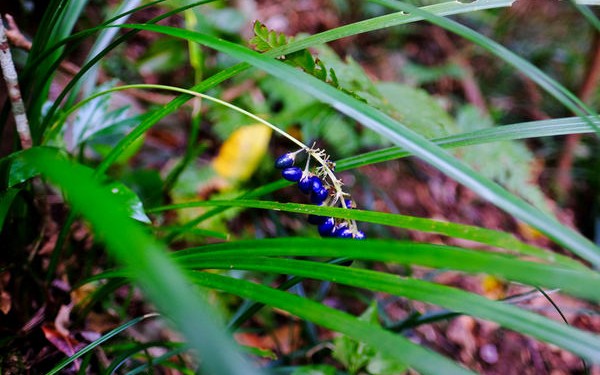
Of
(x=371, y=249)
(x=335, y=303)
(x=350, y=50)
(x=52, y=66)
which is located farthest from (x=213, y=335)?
(x=350, y=50)

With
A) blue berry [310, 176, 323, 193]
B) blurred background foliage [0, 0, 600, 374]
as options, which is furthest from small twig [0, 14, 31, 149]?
blue berry [310, 176, 323, 193]

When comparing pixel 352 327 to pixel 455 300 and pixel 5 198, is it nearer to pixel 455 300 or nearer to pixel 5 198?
pixel 455 300

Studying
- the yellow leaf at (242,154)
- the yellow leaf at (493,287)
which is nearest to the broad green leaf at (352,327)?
the yellow leaf at (242,154)

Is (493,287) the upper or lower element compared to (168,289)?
lower

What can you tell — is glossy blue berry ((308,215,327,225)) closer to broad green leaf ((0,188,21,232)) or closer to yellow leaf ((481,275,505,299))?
broad green leaf ((0,188,21,232))

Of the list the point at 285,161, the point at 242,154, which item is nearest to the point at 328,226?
the point at 285,161

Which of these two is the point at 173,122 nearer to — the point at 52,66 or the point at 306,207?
the point at 52,66

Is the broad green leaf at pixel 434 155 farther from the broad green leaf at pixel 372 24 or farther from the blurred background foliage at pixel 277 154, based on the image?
the blurred background foliage at pixel 277 154
